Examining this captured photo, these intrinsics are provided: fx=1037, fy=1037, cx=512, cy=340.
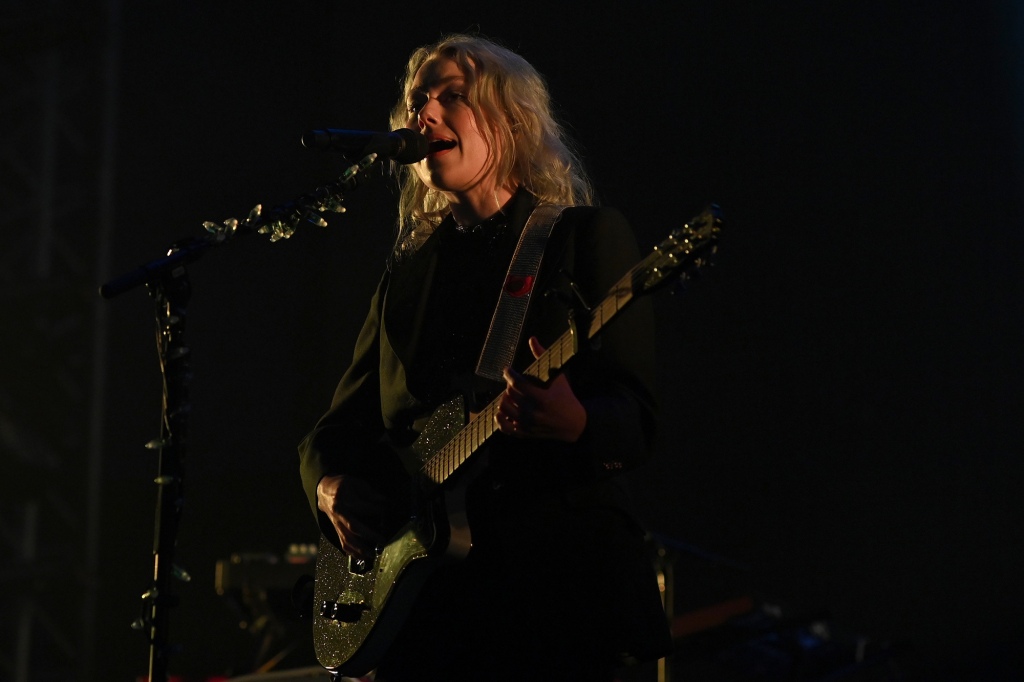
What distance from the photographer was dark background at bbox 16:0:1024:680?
397 centimetres

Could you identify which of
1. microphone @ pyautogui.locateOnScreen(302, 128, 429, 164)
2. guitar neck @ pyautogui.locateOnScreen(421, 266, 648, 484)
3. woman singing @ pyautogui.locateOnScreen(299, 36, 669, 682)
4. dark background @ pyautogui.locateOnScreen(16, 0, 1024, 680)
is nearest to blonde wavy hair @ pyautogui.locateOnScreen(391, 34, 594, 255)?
woman singing @ pyautogui.locateOnScreen(299, 36, 669, 682)

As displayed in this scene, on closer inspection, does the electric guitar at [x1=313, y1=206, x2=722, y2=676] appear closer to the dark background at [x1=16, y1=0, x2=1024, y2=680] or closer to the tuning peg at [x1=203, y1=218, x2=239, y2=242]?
the tuning peg at [x1=203, y1=218, x2=239, y2=242]

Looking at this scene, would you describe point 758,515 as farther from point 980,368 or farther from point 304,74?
point 304,74

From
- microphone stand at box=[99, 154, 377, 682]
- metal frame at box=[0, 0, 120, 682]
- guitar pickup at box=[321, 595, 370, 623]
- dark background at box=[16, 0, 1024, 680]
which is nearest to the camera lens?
microphone stand at box=[99, 154, 377, 682]

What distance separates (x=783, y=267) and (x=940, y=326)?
2.14 ft

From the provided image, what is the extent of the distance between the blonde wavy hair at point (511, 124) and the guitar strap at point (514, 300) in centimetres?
19

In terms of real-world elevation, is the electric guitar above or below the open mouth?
A: below

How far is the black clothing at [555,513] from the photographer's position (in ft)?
5.26

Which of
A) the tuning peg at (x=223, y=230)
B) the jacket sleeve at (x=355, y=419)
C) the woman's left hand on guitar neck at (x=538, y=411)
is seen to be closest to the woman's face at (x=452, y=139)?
the jacket sleeve at (x=355, y=419)

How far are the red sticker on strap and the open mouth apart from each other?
384mm

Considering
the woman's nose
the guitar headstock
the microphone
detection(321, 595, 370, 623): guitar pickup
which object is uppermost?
the woman's nose

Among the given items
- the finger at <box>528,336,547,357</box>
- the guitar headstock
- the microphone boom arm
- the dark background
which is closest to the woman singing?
the finger at <box>528,336,547,357</box>

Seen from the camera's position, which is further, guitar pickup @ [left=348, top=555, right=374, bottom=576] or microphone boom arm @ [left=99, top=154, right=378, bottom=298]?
guitar pickup @ [left=348, top=555, right=374, bottom=576]

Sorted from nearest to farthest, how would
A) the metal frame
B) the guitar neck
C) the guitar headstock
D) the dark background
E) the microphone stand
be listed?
the guitar headstock < the guitar neck < the microphone stand < the dark background < the metal frame
